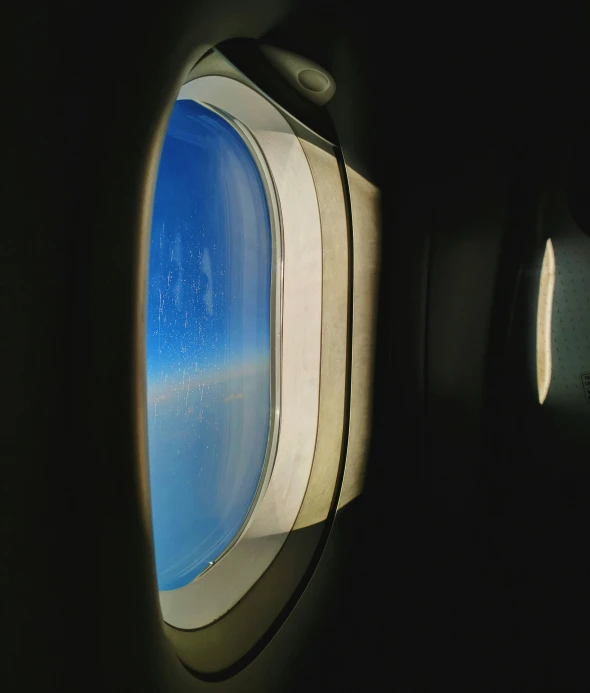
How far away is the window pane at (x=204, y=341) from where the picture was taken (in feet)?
3.15

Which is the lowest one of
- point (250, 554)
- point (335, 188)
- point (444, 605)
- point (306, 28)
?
point (444, 605)

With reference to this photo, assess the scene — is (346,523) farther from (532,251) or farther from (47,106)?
(47,106)

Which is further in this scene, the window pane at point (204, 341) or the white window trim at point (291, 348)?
the white window trim at point (291, 348)

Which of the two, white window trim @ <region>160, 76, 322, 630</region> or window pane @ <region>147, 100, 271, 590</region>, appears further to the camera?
white window trim @ <region>160, 76, 322, 630</region>

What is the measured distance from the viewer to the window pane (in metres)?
0.96

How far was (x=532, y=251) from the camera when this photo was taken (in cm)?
133

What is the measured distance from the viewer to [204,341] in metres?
1.08

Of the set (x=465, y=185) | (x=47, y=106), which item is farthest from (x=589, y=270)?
(x=47, y=106)

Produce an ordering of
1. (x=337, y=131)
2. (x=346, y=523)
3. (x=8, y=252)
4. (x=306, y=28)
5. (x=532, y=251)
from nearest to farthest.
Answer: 1. (x=8, y=252)
2. (x=306, y=28)
3. (x=337, y=131)
4. (x=346, y=523)
5. (x=532, y=251)

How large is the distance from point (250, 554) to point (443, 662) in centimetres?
55

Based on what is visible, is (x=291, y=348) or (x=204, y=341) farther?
(x=291, y=348)

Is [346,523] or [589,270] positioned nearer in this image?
[346,523]

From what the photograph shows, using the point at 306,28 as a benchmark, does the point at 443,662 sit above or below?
below

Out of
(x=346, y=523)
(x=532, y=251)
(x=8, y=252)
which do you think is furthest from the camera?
(x=532, y=251)
